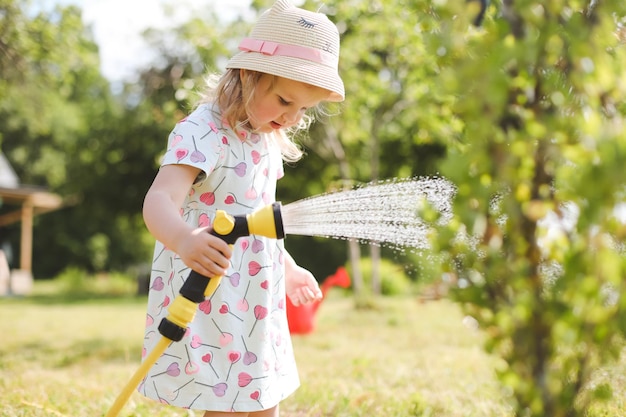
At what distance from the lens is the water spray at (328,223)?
186 centimetres

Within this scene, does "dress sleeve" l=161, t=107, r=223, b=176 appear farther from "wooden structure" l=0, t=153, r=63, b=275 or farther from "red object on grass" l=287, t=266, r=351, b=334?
"wooden structure" l=0, t=153, r=63, b=275

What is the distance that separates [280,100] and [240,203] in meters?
0.37

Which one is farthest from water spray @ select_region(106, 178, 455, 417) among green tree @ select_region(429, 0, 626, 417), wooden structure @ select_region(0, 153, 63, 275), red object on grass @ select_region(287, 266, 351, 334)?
wooden structure @ select_region(0, 153, 63, 275)

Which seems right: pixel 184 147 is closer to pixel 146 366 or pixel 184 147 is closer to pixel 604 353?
pixel 146 366

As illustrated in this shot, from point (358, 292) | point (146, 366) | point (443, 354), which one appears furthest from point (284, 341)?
point (358, 292)

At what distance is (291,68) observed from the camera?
224cm

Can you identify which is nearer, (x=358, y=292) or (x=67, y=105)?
(x=358, y=292)

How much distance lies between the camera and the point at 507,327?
4.13 ft

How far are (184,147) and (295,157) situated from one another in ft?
2.32

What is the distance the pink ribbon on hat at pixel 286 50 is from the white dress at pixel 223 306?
26cm

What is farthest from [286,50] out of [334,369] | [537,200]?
[334,369]

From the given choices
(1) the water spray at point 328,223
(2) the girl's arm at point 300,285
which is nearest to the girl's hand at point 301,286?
(2) the girl's arm at point 300,285

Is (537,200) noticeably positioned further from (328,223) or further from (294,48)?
(294,48)

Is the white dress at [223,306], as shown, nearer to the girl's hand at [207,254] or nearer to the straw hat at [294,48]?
the straw hat at [294,48]
